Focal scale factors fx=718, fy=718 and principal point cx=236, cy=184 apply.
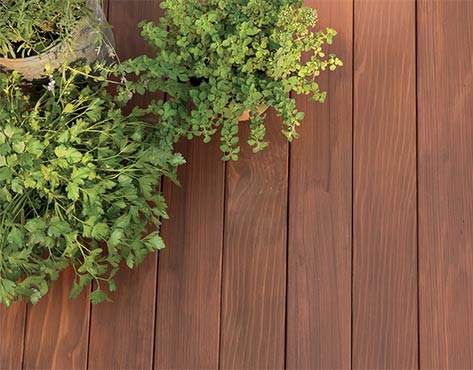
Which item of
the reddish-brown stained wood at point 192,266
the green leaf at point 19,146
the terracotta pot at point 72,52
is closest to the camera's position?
the green leaf at point 19,146

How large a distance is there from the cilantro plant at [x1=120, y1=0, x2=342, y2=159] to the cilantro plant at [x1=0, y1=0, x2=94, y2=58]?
147mm

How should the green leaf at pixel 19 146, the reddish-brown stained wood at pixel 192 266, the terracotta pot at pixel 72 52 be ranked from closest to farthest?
1. the green leaf at pixel 19 146
2. the terracotta pot at pixel 72 52
3. the reddish-brown stained wood at pixel 192 266

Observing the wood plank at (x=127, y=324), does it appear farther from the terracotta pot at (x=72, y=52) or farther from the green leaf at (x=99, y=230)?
the terracotta pot at (x=72, y=52)

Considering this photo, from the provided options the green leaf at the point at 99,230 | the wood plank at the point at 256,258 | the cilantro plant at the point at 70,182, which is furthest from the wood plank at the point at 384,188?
the green leaf at the point at 99,230

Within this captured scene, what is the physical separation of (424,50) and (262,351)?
2.53ft

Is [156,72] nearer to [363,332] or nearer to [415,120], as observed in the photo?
[415,120]

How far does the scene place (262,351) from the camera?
1557 millimetres

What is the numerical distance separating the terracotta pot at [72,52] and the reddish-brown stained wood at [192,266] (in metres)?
0.30

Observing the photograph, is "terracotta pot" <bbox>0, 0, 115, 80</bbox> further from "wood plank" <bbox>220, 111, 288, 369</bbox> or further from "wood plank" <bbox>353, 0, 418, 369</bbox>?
"wood plank" <bbox>353, 0, 418, 369</bbox>

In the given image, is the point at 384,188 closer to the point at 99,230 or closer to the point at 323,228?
the point at 323,228

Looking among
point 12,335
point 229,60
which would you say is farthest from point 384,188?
point 12,335

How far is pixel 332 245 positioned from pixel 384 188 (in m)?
0.17

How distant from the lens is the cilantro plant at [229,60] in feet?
4.64

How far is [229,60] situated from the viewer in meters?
1.42
